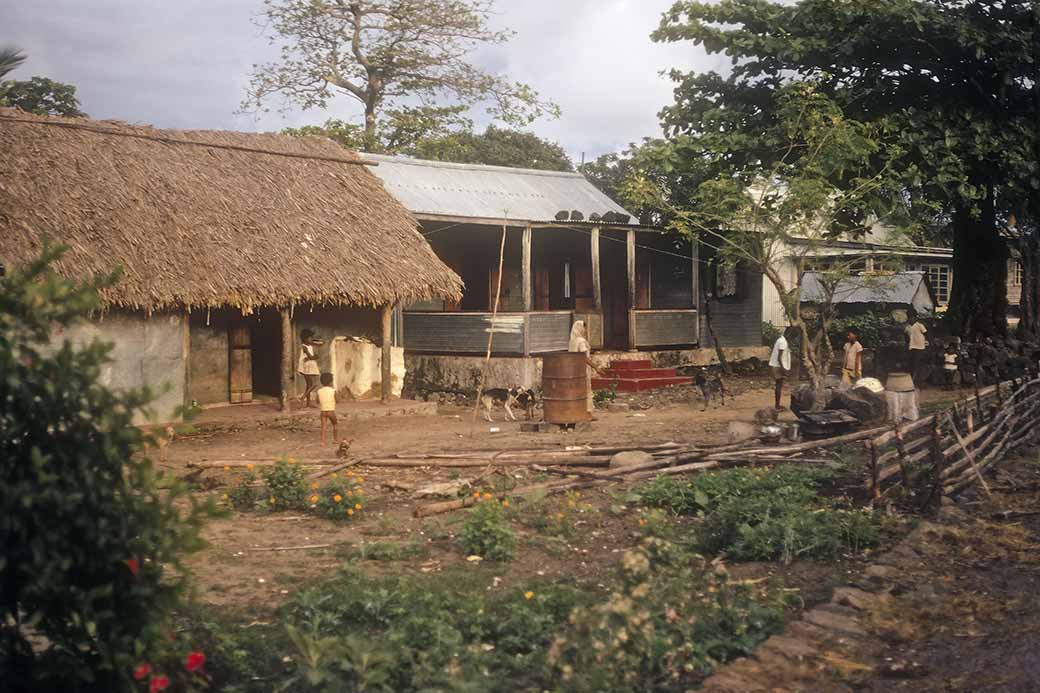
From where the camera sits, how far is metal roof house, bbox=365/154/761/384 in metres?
18.7

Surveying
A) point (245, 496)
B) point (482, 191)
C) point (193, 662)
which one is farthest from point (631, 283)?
point (193, 662)

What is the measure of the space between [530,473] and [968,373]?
12.2 metres

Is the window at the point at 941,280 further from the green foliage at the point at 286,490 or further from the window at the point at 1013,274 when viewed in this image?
the green foliage at the point at 286,490

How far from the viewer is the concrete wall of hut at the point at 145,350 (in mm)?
13336

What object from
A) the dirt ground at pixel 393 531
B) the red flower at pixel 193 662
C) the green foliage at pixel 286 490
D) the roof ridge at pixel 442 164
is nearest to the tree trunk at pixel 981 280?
the dirt ground at pixel 393 531

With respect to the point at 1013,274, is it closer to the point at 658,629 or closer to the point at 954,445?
the point at 954,445

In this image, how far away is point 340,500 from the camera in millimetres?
8367

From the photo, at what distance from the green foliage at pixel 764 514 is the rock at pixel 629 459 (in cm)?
72

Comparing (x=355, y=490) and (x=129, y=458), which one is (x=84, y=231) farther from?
(x=129, y=458)

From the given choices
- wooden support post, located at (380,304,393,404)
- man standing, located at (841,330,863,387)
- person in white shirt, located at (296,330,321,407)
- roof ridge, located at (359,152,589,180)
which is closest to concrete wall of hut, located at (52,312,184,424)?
person in white shirt, located at (296,330,321,407)

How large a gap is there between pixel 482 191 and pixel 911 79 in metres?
8.67

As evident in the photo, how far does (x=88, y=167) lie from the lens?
46.7 feet

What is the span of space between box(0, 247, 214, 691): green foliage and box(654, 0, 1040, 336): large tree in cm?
1517

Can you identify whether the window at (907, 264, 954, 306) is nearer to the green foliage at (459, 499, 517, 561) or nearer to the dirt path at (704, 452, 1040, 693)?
the dirt path at (704, 452, 1040, 693)
